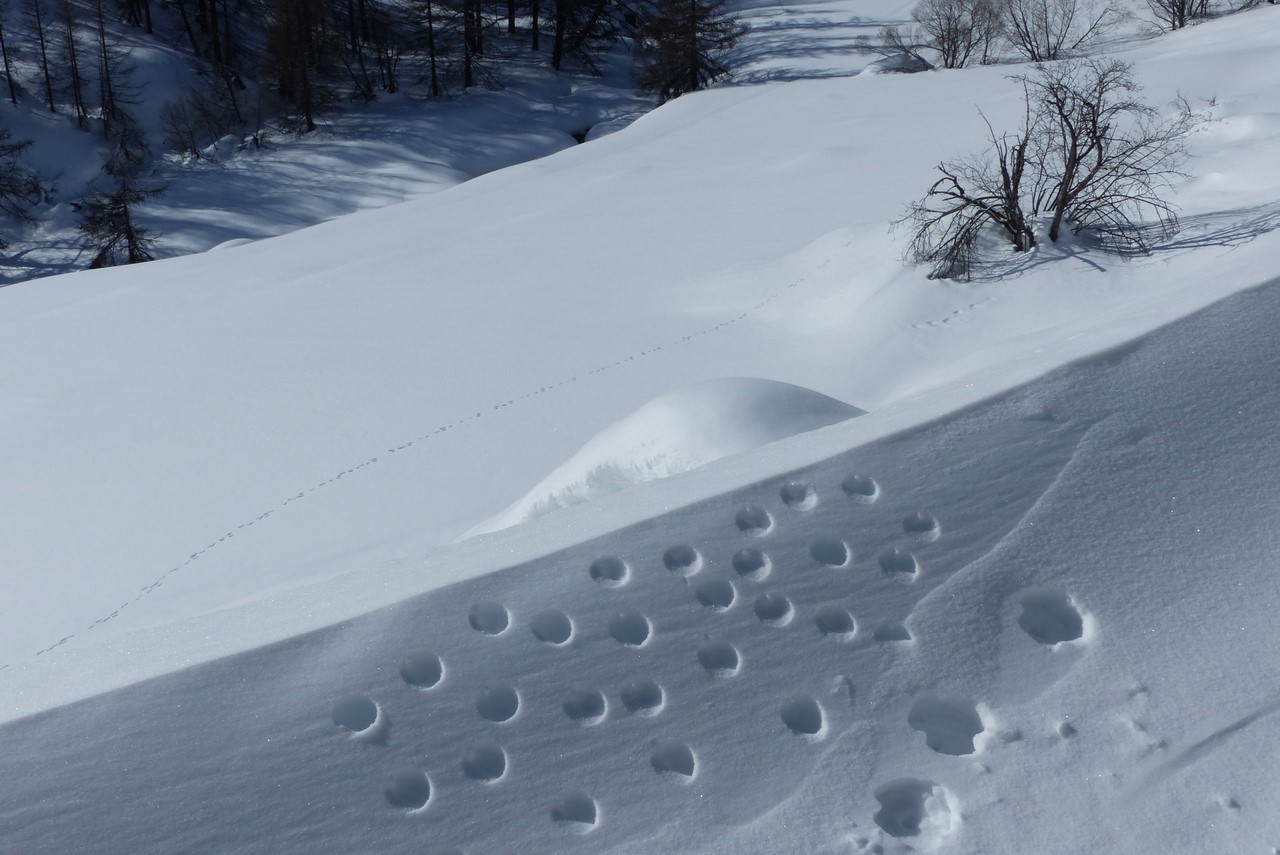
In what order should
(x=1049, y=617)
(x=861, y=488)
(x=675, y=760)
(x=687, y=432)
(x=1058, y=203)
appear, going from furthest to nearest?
(x=1058, y=203), (x=687, y=432), (x=861, y=488), (x=1049, y=617), (x=675, y=760)

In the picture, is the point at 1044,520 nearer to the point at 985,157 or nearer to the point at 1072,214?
the point at 1072,214

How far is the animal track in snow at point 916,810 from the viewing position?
8.48 ft

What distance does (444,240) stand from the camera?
13.6 m

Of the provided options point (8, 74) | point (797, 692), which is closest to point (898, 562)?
point (797, 692)

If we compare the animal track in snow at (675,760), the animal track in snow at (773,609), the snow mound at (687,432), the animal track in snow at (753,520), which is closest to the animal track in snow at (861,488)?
the animal track in snow at (753,520)

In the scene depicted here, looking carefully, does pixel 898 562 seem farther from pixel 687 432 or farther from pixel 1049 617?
pixel 687 432

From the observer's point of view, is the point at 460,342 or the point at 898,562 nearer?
the point at 898,562

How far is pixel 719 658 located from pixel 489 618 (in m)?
0.58

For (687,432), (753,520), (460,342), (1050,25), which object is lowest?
(460,342)

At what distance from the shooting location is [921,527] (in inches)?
123

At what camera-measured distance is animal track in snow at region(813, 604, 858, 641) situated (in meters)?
2.92

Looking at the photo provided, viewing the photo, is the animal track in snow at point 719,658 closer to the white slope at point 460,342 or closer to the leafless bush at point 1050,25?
the white slope at point 460,342

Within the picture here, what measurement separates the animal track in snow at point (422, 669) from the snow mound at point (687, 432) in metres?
1.92

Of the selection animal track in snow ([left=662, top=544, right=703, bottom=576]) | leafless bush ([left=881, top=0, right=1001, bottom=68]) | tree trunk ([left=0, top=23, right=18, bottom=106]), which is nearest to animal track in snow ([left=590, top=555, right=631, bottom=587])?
animal track in snow ([left=662, top=544, right=703, bottom=576])
